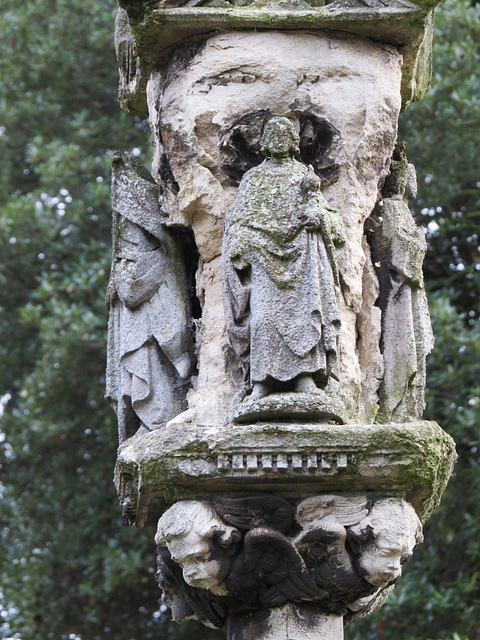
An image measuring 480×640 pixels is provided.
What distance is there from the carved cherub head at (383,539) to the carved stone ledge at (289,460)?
0.09 m

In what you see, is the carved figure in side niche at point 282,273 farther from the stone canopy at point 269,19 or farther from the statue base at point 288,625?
the statue base at point 288,625

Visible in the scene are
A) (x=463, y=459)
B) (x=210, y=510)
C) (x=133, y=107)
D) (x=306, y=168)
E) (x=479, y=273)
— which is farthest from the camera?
(x=479, y=273)

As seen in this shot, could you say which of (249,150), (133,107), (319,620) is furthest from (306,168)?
(319,620)

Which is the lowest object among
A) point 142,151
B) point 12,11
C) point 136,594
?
point 136,594

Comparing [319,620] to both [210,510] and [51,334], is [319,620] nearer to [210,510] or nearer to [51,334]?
[210,510]

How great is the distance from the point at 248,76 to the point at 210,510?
83.7 inches

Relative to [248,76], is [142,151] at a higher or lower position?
higher

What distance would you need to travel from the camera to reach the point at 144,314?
684 cm

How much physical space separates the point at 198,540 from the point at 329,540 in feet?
1.80

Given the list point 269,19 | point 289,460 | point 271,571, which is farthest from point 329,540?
point 269,19

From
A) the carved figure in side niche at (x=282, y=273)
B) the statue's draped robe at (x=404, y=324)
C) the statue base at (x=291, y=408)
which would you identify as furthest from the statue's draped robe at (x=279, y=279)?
the statue's draped robe at (x=404, y=324)

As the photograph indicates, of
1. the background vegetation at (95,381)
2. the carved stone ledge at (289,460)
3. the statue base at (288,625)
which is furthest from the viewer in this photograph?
the background vegetation at (95,381)

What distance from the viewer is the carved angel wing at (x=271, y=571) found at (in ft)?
19.8

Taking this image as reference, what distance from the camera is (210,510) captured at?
19.9 feet
